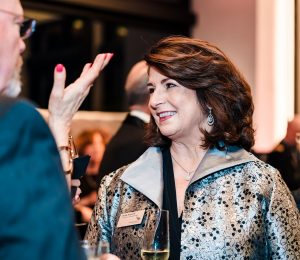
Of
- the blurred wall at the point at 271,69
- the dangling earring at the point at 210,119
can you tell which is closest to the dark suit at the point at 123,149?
the dangling earring at the point at 210,119

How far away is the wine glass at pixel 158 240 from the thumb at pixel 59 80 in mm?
507

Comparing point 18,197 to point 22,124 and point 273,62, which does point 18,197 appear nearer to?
point 22,124

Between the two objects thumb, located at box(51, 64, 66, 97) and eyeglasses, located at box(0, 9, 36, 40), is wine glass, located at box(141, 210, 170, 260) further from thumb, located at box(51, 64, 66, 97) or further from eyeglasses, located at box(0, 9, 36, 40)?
eyeglasses, located at box(0, 9, 36, 40)

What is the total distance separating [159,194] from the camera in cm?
272

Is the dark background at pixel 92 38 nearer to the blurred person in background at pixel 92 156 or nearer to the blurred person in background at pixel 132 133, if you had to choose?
the blurred person in background at pixel 92 156

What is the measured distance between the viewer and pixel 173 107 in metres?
2.81

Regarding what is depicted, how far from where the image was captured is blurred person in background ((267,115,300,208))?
4078 mm

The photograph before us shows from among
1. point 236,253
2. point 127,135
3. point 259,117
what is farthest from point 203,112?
point 259,117

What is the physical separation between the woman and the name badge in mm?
19

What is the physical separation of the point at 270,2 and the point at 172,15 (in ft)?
4.16

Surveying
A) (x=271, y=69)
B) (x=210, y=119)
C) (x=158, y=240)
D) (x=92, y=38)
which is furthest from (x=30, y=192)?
(x=92, y=38)

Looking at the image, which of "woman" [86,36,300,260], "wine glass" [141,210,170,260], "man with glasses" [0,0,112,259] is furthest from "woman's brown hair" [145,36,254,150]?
"man with glasses" [0,0,112,259]

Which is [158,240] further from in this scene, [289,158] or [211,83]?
[289,158]

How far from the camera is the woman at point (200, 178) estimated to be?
2607 millimetres
